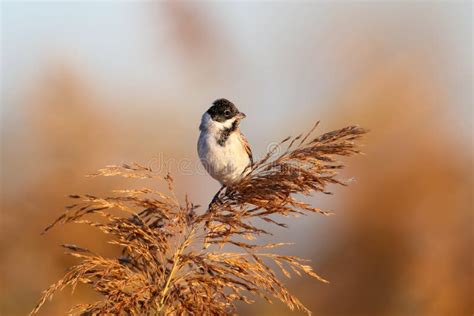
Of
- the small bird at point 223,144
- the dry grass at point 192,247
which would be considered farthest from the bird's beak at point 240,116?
the dry grass at point 192,247

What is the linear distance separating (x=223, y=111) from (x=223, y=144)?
0.31 metres

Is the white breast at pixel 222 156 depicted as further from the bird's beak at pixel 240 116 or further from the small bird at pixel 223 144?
the bird's beak at pixel 240 116

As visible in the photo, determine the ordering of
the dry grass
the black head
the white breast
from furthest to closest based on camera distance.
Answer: the black head < the white breast < the dry grass

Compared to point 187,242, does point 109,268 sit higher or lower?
lower

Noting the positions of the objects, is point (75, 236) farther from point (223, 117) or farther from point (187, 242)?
point (187, 242)

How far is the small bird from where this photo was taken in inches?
199

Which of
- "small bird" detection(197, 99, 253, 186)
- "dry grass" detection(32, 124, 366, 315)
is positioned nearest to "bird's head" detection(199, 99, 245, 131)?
"small bird" detection(197, 99, 253, 186)

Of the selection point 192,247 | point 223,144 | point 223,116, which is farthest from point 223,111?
point 192,247

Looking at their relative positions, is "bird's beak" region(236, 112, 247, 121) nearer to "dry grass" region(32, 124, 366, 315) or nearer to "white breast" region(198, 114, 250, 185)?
"white breast" region(198, 114, 250, 185)

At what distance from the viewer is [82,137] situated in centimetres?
912

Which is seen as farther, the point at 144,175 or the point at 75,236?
the point at 75,236

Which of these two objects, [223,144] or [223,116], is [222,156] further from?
[223,116]

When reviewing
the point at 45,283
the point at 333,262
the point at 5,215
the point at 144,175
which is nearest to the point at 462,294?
the point at 333,262

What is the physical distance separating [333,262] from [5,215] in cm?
500
